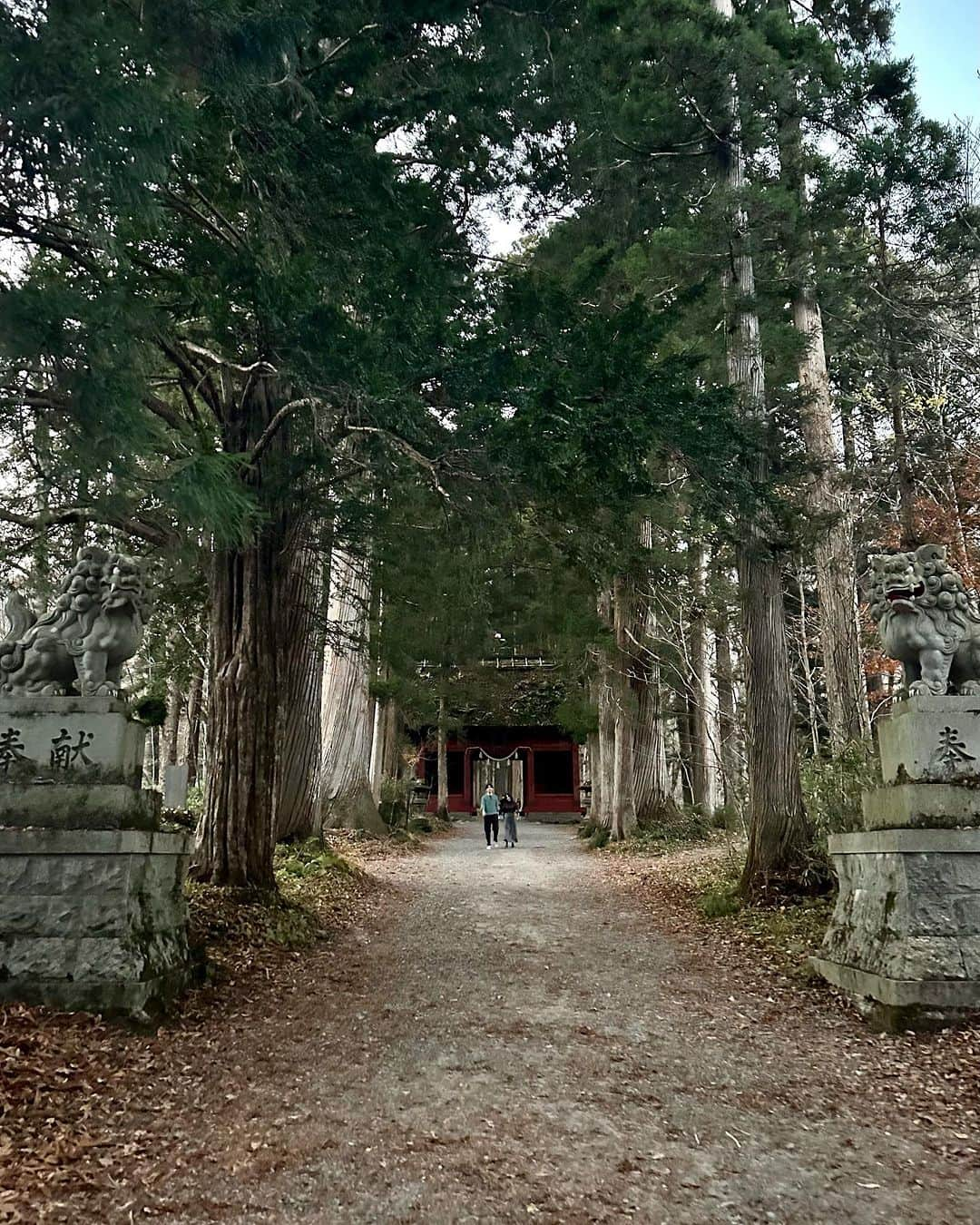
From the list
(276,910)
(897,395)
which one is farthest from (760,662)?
(276,910)

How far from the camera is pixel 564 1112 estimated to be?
377 centimetres

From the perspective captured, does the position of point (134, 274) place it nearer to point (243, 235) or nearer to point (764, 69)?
point (243, 235)

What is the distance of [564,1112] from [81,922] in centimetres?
280

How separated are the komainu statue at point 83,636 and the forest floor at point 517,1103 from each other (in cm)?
195

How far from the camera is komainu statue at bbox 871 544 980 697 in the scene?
5.30 m

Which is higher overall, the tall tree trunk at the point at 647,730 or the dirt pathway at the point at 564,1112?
the tall tree trunk at the point at 647,730

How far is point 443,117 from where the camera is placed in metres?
5.86

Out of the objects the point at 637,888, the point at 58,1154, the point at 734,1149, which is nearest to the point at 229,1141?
the point at 58,1154

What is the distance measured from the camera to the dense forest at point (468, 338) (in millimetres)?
3961

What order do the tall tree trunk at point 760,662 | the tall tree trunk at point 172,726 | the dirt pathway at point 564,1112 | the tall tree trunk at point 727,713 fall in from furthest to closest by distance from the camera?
the tall tree trunk at point 172,726 < the tall tree trunk at point 727,713 < the tall tree trunk at point 760,662 < the dirt pathway at point 564,1112

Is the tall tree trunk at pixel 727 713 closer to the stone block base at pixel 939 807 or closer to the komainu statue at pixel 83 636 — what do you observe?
the stone block base at pixel 939 807

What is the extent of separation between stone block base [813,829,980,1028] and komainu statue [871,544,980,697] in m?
0.96

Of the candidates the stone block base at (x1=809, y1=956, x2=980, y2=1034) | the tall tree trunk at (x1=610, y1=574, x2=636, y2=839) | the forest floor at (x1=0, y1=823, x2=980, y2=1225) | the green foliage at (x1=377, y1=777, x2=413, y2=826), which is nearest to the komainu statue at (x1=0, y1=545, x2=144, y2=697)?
the forest floor at (x1=0, y1=823, x2=980, y2=1225)

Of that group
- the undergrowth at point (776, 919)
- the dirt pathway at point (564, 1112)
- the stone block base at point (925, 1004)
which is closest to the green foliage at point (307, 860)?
the dirt pathway at point (564, 1112)
